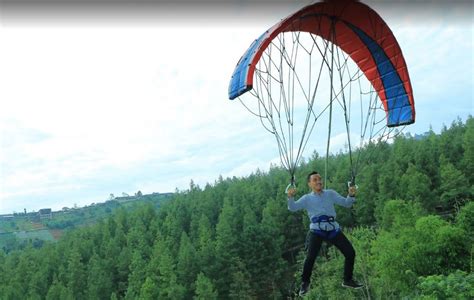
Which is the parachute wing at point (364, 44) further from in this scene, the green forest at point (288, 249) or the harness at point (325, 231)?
the green forest at point (288, 249)

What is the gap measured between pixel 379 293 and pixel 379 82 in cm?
2689

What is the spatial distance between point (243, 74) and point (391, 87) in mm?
4263

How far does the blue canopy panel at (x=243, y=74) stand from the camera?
385 inches

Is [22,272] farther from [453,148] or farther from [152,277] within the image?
[453,148]

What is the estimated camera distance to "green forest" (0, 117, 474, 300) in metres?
31.0

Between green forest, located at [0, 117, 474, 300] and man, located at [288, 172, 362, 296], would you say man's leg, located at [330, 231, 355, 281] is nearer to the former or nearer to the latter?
man, located at [288, 172, 362, 296]

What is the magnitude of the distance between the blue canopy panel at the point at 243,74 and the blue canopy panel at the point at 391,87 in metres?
2.69

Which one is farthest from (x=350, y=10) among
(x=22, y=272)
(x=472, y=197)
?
(x=22, y=272)

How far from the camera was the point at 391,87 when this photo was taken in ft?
40.5

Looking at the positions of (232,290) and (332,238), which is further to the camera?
(232,290)

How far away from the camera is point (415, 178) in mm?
56844

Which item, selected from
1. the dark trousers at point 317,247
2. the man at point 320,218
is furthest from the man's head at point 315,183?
the dark trousers at point 317,247

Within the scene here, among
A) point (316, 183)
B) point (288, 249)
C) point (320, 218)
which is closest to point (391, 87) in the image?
point (316, 183)

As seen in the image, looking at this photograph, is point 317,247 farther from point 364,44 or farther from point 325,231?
point 364,44
